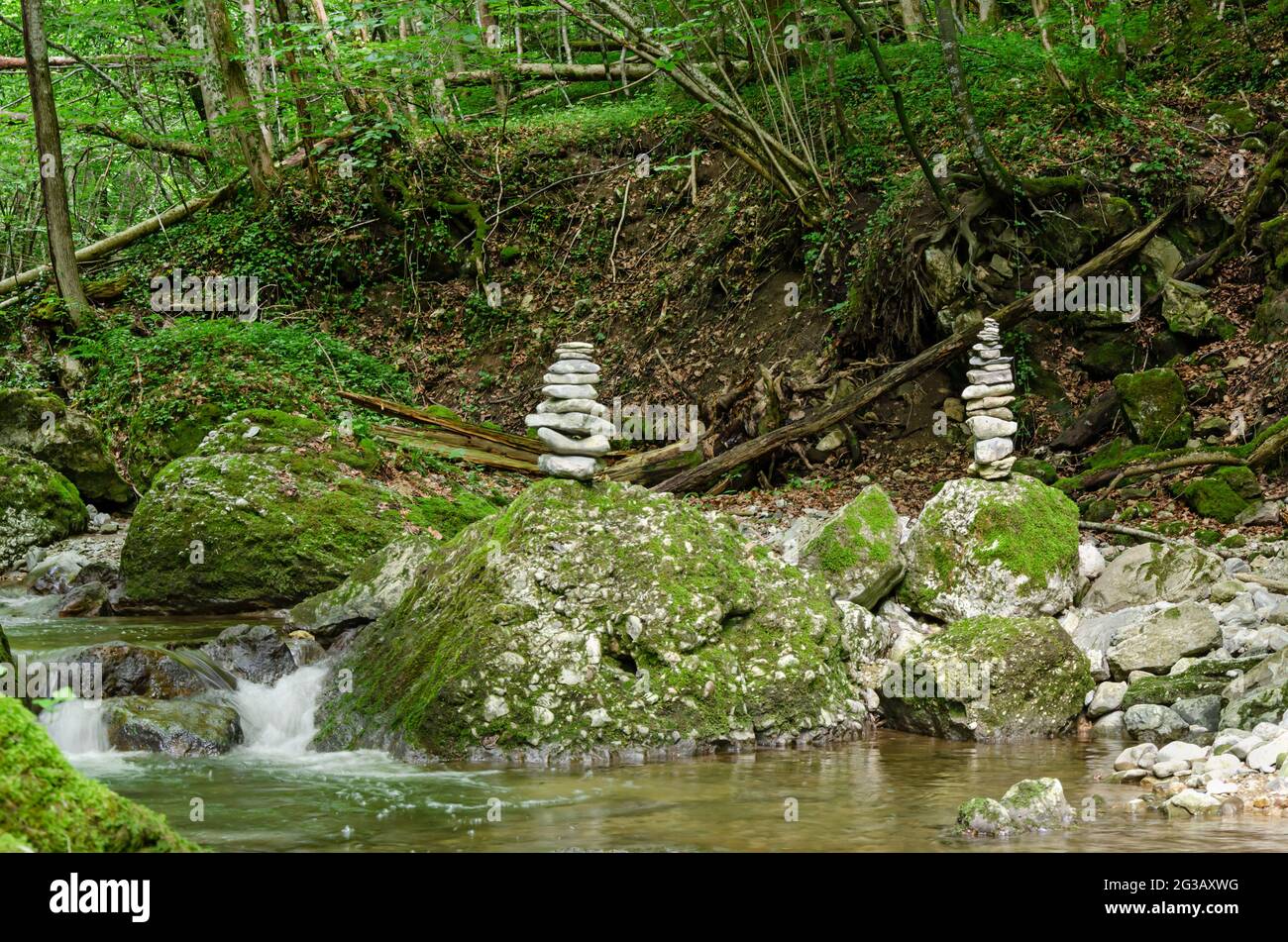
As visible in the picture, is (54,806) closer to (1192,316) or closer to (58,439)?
(58,439)

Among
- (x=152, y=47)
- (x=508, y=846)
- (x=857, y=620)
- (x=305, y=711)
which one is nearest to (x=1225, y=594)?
(x=857, y=620)

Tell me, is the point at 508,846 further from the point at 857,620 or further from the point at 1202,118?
the point at 1202,118

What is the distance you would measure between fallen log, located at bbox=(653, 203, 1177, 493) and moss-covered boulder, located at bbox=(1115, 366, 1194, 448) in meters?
1.95

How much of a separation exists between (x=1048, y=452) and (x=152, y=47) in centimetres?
1531

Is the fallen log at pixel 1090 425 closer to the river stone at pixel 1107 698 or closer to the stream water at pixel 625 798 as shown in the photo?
the river stone at pixel 1107 698

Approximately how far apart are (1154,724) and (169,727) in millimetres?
6224

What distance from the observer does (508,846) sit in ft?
15.6

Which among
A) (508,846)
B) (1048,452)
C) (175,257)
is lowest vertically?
(508,846)

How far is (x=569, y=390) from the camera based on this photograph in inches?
300

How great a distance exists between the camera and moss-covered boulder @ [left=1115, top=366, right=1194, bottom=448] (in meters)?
11.6

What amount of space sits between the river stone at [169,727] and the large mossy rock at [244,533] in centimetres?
297

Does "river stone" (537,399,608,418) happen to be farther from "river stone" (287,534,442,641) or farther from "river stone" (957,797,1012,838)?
"river stone" (957,797,1012,838)

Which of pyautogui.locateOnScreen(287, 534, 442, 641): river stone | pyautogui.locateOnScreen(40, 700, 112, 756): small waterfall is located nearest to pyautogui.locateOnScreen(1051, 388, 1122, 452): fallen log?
pyautogui.locateOnScreen(287, 534, 442, 641): river stone

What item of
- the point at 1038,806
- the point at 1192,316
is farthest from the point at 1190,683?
the point at 1192,316
